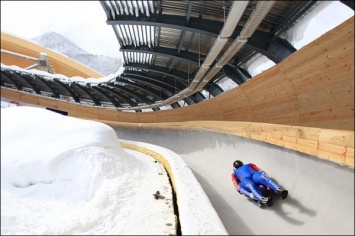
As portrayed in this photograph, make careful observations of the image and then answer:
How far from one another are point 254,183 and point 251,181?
46 millimetres

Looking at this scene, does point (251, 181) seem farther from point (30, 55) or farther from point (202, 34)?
point (30, 55)

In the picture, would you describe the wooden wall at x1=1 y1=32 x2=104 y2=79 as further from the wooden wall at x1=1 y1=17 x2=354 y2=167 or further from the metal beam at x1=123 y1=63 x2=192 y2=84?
the wooden wall at x1=1 y1=17 x2=354 y2=167

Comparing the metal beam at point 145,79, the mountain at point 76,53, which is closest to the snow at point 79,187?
the metal beam at point 145,79

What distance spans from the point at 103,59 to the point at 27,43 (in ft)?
195

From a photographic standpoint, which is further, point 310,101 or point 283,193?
point 310,101

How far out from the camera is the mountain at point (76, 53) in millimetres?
78906

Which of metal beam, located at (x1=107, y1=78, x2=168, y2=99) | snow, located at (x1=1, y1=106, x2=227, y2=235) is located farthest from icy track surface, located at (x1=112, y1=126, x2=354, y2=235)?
metal beam, located at (x1=107, y1=78, x2=168, y2=99)

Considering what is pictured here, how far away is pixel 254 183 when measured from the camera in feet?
10.2

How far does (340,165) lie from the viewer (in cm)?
228

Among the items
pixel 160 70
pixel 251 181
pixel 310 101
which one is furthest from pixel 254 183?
pixel 160 70

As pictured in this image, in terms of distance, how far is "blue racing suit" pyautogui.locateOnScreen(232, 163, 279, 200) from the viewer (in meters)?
2.96

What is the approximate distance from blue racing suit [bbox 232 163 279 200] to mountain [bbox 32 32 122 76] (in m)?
74.8

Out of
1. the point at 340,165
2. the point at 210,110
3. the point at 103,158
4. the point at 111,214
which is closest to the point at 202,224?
the point at 111,214

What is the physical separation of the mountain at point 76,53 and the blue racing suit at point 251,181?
74794 mm
